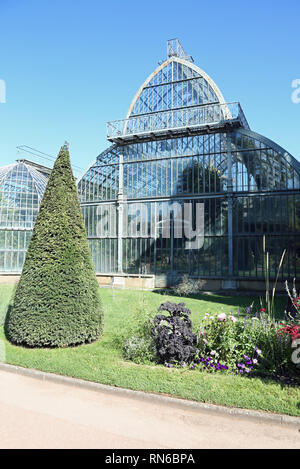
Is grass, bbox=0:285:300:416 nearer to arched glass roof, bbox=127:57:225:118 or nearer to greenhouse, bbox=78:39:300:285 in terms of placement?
greenhouse, bbox=78:39:300:285

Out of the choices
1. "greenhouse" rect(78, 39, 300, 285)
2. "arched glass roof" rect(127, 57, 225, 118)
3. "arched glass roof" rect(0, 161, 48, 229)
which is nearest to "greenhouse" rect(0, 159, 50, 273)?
"arched glass roof" rect(0, 161, 48, 229)

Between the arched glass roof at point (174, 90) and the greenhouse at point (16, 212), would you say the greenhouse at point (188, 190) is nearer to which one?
the arched glass roof at point (174, 90)

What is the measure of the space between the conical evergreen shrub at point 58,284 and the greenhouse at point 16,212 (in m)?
17.8

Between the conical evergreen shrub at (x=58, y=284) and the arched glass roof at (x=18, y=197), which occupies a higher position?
the arched glass roof at (x=18, y=197)

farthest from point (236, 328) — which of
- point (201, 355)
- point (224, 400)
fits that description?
point (224, 400)

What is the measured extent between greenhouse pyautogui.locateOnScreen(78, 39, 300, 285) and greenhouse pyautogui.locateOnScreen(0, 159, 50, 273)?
510cm

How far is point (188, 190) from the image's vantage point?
66.5 feet

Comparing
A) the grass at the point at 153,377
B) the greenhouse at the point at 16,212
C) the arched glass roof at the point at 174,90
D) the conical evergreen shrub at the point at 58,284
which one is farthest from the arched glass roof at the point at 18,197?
the grass at the point at 153,377

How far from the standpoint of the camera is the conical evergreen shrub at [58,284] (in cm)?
764

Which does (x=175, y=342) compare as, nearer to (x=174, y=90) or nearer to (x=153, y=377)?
(x=153, y=377)

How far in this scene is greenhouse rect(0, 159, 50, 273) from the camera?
2491 cm

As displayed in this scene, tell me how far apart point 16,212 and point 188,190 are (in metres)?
13.7
